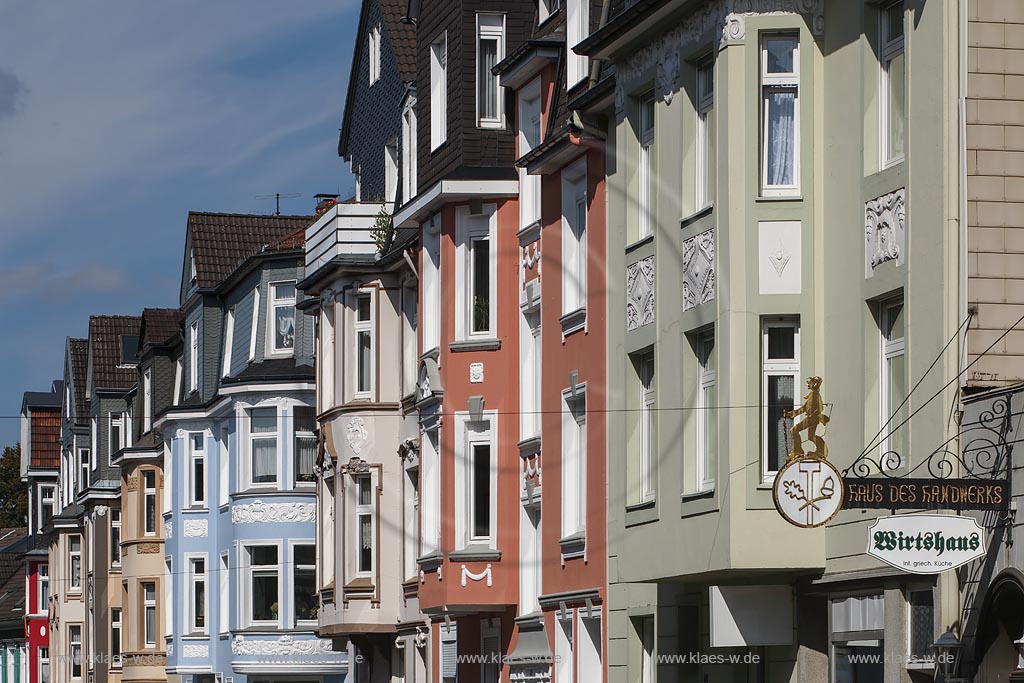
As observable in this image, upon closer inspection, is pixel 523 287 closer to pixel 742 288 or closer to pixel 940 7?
pixel 742 288

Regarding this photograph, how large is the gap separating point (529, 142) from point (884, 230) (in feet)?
42.3

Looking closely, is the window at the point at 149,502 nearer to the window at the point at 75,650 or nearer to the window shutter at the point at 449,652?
the window at the point at 75,650

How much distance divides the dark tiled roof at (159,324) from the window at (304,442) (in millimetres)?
14111

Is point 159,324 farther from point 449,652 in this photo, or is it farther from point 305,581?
point 449,652

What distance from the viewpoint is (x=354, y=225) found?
1622 inches

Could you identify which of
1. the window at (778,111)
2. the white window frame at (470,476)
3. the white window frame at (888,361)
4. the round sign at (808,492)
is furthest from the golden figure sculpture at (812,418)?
the white window frame at (470,476)

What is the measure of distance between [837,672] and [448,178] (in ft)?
46.0

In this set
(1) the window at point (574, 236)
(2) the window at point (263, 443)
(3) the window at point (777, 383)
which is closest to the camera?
(3) the window at point (777, 383)

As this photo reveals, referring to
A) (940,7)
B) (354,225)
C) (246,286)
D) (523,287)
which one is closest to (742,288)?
(940,7)

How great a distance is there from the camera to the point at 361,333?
41594 millimetres

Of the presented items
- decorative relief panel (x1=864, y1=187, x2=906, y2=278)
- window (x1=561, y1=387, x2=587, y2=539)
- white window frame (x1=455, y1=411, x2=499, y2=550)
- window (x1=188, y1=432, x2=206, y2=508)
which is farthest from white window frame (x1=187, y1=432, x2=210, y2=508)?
decorative relief panel (x1=864, y1=187, x2=906, y2=278)

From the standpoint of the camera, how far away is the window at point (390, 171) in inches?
1623

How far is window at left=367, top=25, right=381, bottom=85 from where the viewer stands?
4256 cm

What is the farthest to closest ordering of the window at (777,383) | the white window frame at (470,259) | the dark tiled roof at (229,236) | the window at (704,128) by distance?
the dark tiled roof at (229,236), the white window frame at (470,259), the window at (704,128), the window at (777,383)
